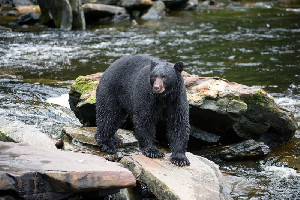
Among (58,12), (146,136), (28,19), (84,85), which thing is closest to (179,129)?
(146,136)

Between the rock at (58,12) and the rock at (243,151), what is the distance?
14787 millimetres

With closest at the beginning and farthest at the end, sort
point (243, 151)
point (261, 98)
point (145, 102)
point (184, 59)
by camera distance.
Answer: point (145, 102)
point (243, 151)
point (261, 98)
point (184, 59)

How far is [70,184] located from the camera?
4949mm

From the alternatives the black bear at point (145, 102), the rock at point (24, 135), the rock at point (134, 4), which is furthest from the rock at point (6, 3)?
the black bear at point (145, 102)

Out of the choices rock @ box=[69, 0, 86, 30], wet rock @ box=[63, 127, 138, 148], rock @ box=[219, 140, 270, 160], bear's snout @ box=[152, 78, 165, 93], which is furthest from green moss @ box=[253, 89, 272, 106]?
rock @ box=[69, 0, 86, 30]

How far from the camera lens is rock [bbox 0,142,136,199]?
4.82m

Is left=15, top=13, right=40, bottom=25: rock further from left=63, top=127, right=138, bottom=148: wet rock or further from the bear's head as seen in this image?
the bear's head

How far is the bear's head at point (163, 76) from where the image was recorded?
5.66 metres

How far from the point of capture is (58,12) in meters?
22.0

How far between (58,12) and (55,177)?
59.0ft

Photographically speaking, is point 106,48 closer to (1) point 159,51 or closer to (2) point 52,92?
(1) point 159,51

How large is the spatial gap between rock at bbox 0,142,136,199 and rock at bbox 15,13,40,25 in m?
18.6

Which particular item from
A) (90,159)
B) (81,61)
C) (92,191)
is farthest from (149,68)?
(81,61)

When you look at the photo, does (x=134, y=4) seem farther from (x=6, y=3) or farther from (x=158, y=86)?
(x=158, y=86)
